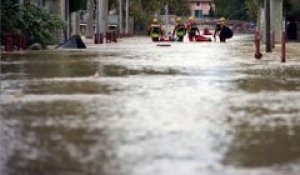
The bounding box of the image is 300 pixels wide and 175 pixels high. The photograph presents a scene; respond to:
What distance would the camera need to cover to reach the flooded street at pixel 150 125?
782 cm

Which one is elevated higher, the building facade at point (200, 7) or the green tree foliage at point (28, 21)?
the building facade at point (200, 7)

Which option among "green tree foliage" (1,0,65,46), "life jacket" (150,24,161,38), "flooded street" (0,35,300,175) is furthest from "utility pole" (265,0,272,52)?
"life jacket" (150,24,161,38)

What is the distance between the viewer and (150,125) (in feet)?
33.6

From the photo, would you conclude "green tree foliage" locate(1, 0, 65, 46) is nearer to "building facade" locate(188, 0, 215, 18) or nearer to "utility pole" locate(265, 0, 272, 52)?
"utility pole" locate(265, 0, 272, 52)

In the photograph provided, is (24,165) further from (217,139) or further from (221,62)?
(221,62)

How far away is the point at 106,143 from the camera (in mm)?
8961

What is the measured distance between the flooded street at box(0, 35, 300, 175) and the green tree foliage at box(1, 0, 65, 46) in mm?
19493

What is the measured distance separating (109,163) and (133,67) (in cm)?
1401

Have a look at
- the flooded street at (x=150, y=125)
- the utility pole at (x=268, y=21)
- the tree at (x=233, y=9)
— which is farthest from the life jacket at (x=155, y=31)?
the tree at (x=233, y=9)

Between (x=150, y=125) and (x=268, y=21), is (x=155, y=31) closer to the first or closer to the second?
(x=268, y=21)

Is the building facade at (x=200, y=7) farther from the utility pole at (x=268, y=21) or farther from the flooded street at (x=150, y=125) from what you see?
the flooded street at (x=150, y=125)

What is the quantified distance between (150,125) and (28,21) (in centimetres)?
3002

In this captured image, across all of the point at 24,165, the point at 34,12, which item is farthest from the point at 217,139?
the point at 34,12

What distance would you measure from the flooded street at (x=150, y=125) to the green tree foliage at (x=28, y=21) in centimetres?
1949
